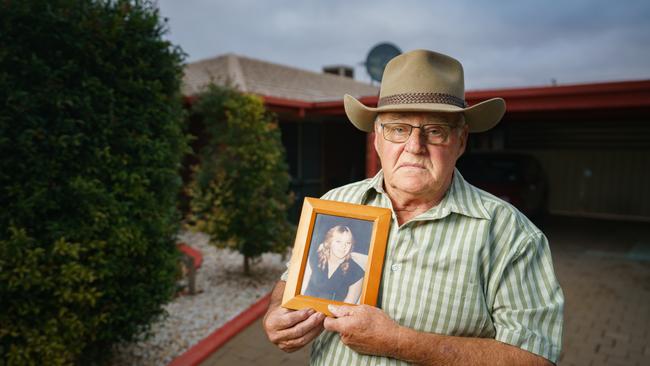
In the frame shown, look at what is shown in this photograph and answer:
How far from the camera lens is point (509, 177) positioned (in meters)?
9.40

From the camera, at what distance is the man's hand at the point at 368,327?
1259mm

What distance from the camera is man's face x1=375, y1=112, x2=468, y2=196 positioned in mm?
1379

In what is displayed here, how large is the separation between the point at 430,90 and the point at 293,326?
861 millimetres

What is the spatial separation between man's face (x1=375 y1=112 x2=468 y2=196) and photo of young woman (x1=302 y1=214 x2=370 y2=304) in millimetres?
204

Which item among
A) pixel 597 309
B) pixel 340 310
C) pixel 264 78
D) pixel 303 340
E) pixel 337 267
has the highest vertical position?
pixel 264 78

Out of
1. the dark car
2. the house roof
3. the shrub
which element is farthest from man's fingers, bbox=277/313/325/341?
the dark car

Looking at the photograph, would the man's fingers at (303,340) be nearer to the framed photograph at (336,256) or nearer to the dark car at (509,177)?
the framed photograph at (336,256)

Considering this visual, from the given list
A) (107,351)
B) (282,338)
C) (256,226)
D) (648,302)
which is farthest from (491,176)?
(282,338)

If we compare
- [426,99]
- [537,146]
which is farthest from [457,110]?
[537,146]

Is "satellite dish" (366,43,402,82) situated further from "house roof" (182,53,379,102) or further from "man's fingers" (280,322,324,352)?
"man's fingers" (280,322,324,352)

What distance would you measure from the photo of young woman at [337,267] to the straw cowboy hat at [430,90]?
16.4 inches

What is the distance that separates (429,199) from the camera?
4.82 ft

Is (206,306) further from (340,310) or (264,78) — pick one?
(264,78)

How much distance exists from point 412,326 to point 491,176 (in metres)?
8.90
